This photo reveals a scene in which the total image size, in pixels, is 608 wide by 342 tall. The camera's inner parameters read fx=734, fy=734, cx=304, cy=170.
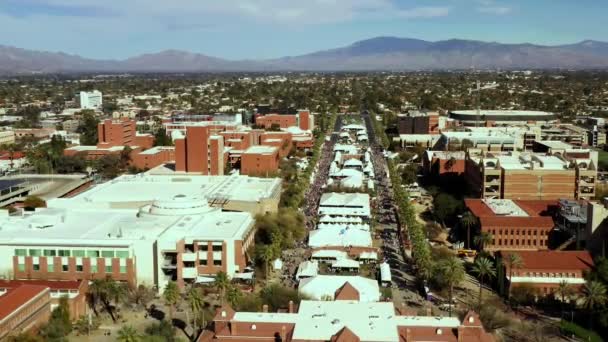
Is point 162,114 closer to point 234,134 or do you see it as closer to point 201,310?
point 234,134

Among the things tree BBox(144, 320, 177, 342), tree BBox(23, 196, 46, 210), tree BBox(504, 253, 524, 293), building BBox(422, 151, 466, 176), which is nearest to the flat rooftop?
tree BBox(23, 196, 46, 210)

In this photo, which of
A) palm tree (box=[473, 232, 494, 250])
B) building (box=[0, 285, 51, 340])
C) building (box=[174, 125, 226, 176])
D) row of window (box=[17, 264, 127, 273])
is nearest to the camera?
building (box=[0, 285, 51, 340])

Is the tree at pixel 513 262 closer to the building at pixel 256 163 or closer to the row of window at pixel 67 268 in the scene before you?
the row of window at pixel 67 268

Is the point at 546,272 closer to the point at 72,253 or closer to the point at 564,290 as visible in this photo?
the point at 564,290

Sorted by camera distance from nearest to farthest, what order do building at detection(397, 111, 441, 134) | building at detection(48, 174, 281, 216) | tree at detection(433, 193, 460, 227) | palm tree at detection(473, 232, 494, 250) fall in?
1. palm tree at detection(473, 232, 494, 250)
2. building at detection(48, 174, 281, 216)
3. tree at detection(433, 193, 460, 227)
4. building at detection(397, 111, 441, 134)

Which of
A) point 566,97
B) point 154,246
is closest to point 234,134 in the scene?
point 154,246

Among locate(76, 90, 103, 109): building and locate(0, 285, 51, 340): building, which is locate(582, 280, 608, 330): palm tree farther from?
locate(76, 90, 103, 109): building

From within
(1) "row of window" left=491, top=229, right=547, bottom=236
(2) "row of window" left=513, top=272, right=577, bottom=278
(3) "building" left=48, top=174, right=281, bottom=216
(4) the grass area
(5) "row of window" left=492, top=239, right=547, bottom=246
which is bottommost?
(4) the grass area
